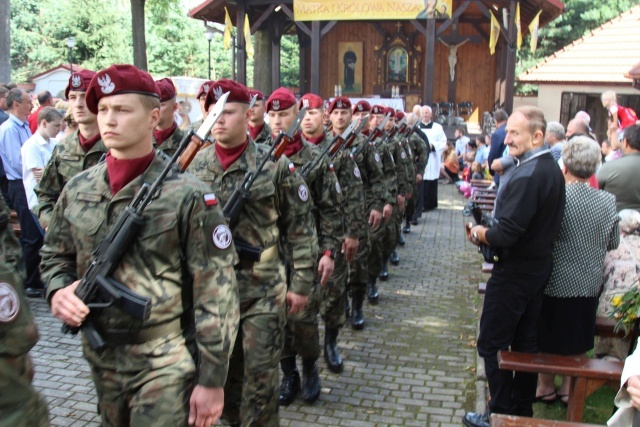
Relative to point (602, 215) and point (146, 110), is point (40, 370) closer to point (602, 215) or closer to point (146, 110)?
point (146, 110)

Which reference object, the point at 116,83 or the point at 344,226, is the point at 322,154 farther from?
the point at 116,83

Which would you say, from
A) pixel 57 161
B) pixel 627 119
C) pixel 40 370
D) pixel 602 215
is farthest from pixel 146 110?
pixel 627 119

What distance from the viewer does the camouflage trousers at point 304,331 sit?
498cm

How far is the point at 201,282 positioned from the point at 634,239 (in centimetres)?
393

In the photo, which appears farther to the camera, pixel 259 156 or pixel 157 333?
pixel 259 156

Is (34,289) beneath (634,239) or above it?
beneath

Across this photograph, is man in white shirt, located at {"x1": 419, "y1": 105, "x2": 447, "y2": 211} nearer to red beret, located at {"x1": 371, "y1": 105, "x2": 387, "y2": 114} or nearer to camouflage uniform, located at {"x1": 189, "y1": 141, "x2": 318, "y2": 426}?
red beret, located at {"x1": 371, "y1": 105, "x2": 387, "y2": 114}

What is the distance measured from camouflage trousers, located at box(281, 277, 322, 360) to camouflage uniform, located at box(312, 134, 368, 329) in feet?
2.06

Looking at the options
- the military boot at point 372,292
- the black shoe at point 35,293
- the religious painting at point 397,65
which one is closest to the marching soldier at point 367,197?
the military boot at point 372,292

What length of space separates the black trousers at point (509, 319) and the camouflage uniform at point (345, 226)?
1.41 meters

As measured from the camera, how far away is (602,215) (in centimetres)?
468

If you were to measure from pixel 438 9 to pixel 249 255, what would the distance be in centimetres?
1992

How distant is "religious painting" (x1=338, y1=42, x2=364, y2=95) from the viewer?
2972cm

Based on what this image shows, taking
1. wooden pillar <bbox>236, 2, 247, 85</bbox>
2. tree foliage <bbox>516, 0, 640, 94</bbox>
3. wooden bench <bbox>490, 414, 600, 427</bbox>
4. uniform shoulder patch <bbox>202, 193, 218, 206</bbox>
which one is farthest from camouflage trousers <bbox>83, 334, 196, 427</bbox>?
tree foliage <bbox>516, 0, 640, 94</bbox>
